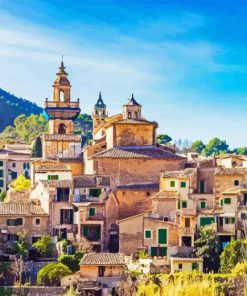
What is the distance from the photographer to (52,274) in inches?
1603

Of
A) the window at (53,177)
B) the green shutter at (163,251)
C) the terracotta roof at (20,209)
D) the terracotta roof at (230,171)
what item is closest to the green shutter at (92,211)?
the terracotta roof at (20,209)

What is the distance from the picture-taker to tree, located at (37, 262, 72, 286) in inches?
1604

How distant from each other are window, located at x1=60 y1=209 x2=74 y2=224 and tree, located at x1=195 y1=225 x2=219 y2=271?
6472 mm

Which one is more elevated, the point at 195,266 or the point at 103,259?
the point at 103,259

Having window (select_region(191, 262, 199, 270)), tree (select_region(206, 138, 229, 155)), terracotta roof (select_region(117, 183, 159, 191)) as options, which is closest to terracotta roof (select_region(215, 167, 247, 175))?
terracotta roof (select_region(117, 183, 159, 191))

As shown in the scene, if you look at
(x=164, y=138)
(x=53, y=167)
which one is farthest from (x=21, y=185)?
(x=164, y=138)

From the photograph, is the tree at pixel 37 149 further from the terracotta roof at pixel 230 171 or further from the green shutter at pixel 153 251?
the green shutter at pixel 153 251

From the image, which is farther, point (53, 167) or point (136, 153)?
point (136, 153)

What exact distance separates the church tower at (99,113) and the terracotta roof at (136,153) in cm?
1648

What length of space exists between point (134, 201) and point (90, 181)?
2753 mm

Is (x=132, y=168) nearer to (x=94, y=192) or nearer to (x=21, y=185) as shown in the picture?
(x=94, y=192)

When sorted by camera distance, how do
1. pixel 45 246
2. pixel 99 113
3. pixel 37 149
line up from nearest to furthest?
pixel 45 246 < pixel 99 113 < pixel 37 149

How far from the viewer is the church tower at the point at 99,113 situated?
69375 millimetres

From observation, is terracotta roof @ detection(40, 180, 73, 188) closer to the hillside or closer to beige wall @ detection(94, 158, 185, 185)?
beige wall @ detection(94, 158, 185, 185)
